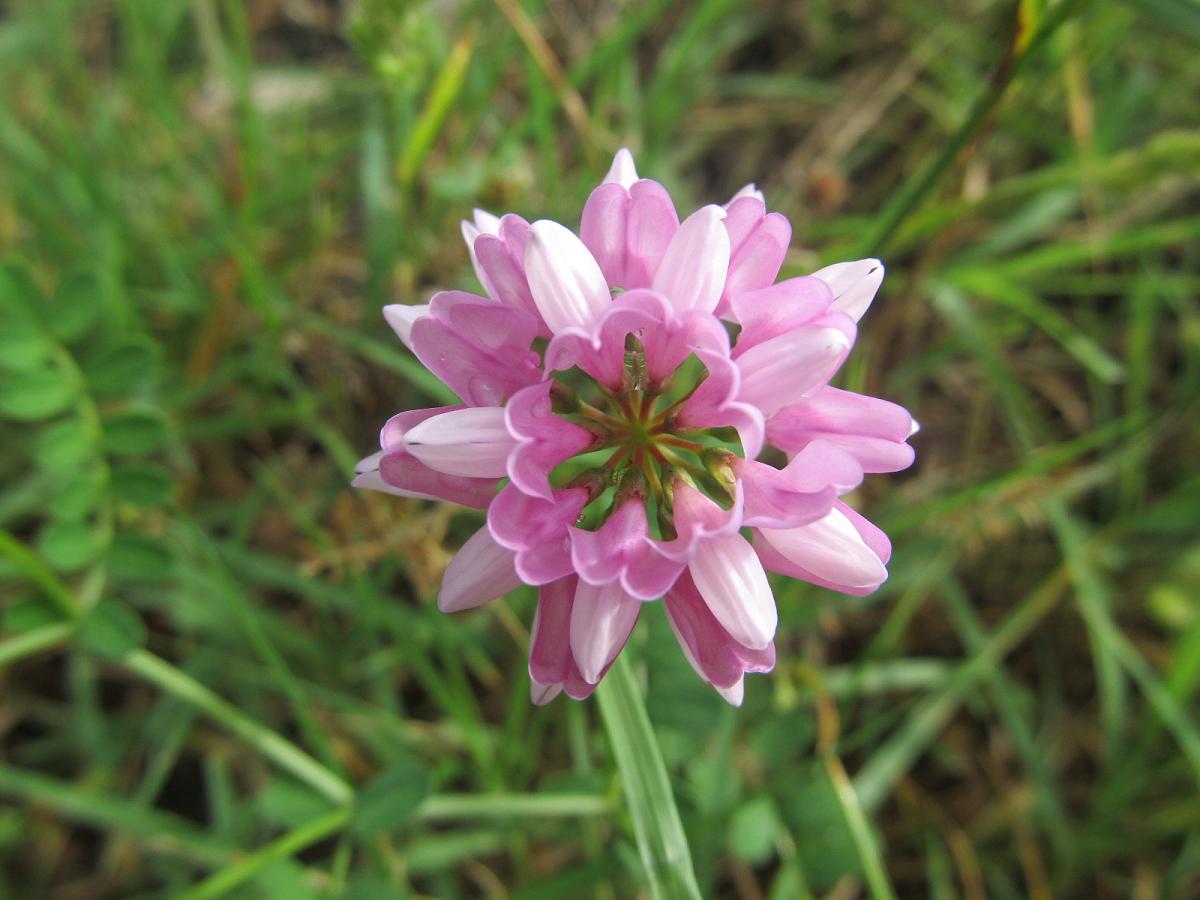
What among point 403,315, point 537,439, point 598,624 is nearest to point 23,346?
point 403,315

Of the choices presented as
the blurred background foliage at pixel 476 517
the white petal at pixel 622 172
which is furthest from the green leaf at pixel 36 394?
the white petal at pixel 622 172

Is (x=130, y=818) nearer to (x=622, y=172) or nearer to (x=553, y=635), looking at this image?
(x=553, y=635)

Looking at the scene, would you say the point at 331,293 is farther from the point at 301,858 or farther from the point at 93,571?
the point at 301,858

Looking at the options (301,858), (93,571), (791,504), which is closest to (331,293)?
(93,571)

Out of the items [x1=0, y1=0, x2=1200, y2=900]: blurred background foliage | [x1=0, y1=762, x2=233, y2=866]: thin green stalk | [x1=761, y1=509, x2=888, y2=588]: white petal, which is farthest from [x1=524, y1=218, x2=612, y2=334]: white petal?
[x1=0, y1=762, x2=233, y2=866]: thin green stalk

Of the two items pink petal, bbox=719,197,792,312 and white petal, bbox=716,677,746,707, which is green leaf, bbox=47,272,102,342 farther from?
white petal, bbox=716,677,746,707

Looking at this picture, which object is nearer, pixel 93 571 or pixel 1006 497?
pixel 93 571

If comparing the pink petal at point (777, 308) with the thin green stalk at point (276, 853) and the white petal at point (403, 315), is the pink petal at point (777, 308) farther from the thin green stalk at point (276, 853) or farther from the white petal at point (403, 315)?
the thin green stalk at point (276, 853)
